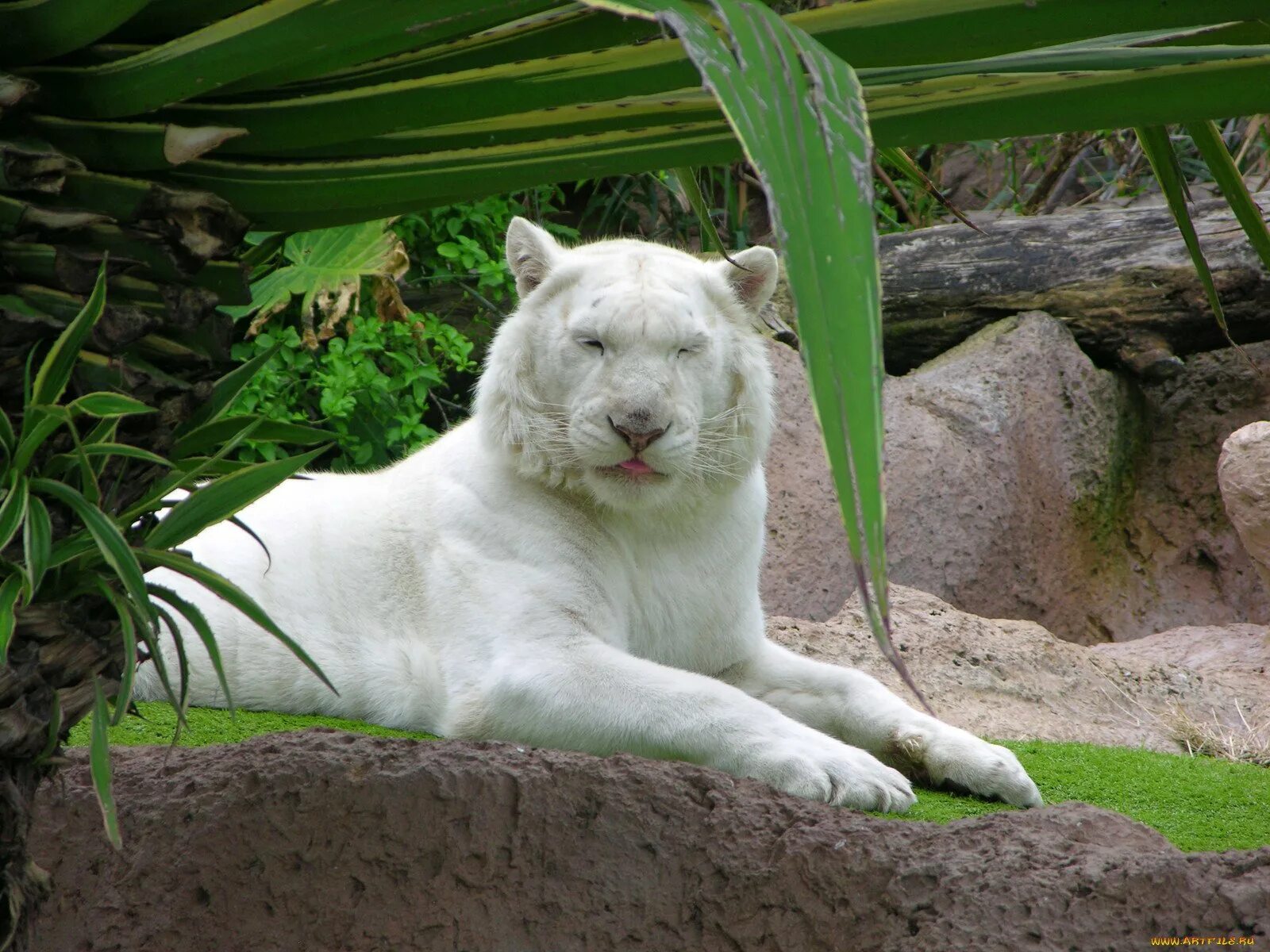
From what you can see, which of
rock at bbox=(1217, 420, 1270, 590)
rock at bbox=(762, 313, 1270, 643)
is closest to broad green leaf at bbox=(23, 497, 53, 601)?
rock at bbox=(762, 313, 1270, 643)

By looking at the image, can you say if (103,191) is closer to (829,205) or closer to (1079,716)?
(829,205)

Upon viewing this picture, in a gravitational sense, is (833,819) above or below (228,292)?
below

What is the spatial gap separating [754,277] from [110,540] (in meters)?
2.21

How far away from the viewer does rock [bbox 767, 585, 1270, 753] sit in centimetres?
431

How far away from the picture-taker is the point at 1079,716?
4.42 metres

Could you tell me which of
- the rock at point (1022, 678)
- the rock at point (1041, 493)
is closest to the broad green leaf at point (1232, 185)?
the rock at point (1022, 678)

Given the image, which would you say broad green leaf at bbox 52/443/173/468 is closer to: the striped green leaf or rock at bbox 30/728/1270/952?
the striped green leaf

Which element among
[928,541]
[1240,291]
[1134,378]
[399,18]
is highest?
[399,18]

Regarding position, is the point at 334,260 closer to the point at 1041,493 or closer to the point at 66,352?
the point at 1041,493

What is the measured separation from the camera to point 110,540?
130cm

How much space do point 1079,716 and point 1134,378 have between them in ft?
9.73

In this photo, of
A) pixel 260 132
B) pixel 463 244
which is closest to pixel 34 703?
pixel 260 132

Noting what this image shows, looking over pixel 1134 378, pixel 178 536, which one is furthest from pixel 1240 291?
pixel 178 536

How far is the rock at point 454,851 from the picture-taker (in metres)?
2.14
